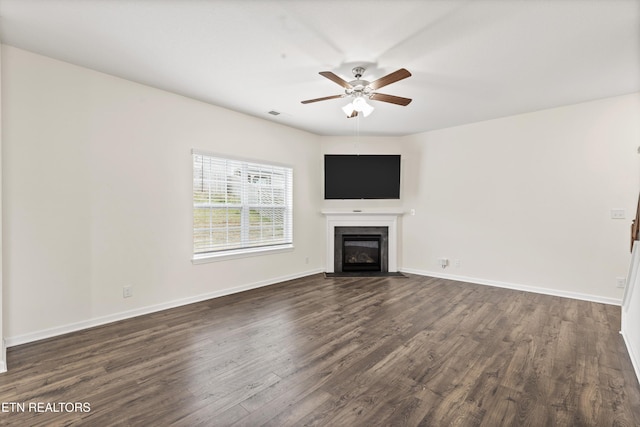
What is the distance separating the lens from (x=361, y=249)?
5773 millimetres

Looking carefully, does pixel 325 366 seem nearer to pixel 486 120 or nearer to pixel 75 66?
pixel 75 66

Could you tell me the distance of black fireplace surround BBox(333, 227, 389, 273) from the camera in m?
5.64

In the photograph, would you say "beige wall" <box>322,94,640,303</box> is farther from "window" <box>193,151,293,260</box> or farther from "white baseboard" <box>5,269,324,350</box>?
"white baseboard" <box>5,269,324,350</box>

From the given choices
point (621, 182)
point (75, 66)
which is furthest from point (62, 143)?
point (621, 182)

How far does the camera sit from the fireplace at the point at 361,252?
18.7 ft

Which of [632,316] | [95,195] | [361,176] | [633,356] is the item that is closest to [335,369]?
[633,356]

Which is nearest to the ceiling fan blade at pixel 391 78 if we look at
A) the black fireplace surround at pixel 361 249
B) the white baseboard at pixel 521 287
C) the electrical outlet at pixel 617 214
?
the black fireplace surround at pixel 361 249

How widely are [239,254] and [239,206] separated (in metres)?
0.73

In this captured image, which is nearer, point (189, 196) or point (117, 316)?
point (117, 316)

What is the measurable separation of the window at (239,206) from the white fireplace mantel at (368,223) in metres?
0.85

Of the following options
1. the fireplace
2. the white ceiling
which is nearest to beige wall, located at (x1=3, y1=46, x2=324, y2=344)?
the white ceiling

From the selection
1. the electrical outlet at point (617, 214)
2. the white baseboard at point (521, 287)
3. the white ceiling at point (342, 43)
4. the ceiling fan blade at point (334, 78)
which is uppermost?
the white ceiling at point (342, 43)

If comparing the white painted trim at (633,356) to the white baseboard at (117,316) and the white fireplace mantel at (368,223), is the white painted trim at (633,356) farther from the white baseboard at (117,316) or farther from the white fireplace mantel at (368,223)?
the white baseboard at (117,316)

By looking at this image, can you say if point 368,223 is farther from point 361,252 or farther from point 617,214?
point 617,214
